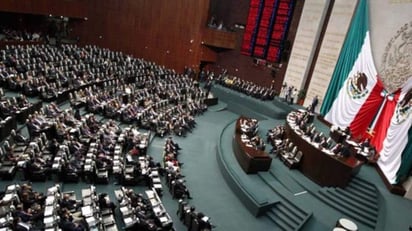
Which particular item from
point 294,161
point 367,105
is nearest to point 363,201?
point 294,161

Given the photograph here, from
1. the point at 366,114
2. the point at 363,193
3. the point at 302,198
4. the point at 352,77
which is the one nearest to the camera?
the point at 302,198

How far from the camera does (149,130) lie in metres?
13.8

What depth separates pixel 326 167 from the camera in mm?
10195

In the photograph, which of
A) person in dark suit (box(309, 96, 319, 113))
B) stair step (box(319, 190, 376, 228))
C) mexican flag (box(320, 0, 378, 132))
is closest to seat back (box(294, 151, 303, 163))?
stair step (box(319, 190, 376, 228))

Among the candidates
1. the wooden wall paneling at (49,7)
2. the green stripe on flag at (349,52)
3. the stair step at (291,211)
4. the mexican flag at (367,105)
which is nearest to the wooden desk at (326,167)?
the mexican flag at (367,105)

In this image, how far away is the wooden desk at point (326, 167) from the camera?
32.3 feet

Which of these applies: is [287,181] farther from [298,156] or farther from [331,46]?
[331,46]

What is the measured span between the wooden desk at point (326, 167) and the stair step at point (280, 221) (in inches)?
92.7

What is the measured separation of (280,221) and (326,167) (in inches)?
105

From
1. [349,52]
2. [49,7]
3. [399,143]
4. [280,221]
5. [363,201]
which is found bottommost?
[280,221]

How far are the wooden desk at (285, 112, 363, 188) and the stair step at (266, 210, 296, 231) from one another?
2.36 metres

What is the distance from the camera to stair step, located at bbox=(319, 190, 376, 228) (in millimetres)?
8922

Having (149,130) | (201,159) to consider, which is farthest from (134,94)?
(201,159)

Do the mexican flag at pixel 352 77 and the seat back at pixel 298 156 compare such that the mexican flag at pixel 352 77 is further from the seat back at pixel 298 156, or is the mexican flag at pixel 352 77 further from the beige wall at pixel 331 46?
the seat back at pixel 298 156
